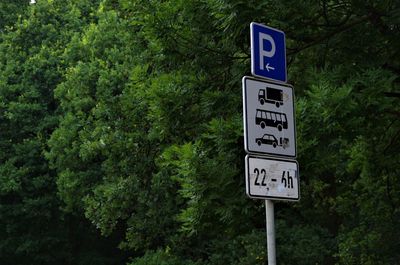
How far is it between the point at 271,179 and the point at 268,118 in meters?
0.48

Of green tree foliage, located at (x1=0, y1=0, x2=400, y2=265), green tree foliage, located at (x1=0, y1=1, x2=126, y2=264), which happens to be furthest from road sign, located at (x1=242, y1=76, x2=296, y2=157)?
green tree foliage, located at (x1=0, y1=1, x2=126, y2=264)

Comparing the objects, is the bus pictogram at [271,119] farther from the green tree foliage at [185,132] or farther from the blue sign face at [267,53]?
the green tree foliage at [185,132]

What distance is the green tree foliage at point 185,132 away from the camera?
252 inches

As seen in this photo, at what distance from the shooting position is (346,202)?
13453mm

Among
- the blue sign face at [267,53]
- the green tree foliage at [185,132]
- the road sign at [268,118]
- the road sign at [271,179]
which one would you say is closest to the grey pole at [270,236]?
the road sign at [271,179]

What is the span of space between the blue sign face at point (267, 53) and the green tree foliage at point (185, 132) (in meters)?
1.04

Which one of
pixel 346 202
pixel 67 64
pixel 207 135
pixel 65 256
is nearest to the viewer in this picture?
pixel 207 135

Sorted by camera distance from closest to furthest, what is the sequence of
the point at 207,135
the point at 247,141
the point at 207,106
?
the point at 247,141, the point at 207,135, the point at 207,106

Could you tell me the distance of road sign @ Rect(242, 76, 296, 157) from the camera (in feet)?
14.0

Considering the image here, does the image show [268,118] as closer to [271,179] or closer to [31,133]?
[271,179]

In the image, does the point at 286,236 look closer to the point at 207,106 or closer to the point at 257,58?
the point at 207,106

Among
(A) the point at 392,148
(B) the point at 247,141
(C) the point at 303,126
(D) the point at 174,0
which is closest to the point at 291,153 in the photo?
(B) the point at 247,141

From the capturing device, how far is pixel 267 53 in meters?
4.66

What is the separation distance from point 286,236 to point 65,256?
11965 mm
